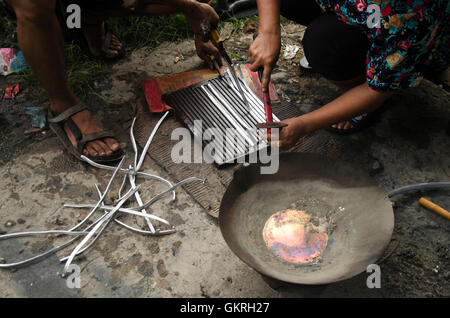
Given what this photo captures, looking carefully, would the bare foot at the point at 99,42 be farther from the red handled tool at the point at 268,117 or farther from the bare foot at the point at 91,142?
the red handled tool at the point at 268,117

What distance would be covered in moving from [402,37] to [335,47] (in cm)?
39

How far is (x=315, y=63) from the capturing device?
5.99 feet

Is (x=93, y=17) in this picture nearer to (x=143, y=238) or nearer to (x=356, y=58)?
(x=143, y=238)

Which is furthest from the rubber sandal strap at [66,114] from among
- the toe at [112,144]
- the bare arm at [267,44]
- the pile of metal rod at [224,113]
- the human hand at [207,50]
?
the bare arm at [267,44]

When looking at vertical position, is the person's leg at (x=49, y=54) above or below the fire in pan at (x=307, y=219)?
above

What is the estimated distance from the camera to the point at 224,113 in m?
2.09

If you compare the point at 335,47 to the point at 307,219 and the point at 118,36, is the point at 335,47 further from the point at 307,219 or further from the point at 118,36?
the point at 118,36

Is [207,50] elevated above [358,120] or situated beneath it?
elevated above

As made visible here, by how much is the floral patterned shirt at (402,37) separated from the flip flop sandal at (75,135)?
4.46 ft

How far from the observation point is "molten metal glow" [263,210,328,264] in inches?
55.7

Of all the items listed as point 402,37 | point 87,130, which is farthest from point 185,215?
point 402,37

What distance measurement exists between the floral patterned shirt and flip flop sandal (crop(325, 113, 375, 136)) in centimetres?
51

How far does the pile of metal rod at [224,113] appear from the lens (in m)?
1.93
